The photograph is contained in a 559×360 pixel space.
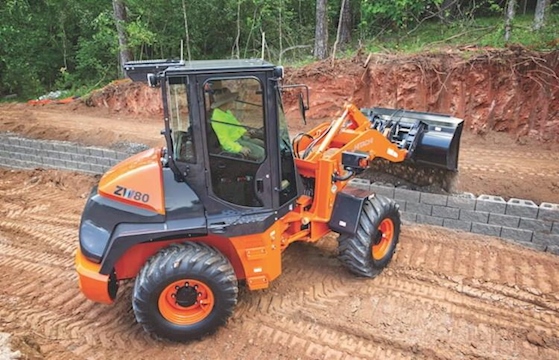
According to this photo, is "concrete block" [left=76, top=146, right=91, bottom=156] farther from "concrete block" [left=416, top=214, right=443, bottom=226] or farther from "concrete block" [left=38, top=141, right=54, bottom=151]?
"concrete block" [left=416, top=214, right=443, bottom=226]

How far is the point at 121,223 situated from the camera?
3.33 m

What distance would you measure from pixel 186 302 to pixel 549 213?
3968 millimetres

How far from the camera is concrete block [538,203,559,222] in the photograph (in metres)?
4.68

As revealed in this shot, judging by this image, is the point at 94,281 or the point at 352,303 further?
the point at 352,303

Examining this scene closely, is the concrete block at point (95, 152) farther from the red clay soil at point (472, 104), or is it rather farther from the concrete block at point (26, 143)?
the concrete block at point (26, 143)

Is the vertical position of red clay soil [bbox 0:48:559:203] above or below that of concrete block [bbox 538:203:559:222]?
above

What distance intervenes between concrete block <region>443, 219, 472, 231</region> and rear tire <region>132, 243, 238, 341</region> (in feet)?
10.1

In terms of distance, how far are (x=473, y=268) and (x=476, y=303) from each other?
0.64 m

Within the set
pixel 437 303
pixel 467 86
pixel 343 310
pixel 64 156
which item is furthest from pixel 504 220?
pixel 64 156

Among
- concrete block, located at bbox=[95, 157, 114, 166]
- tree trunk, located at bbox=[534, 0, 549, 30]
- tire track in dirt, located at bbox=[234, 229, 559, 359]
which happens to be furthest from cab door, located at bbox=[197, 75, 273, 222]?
tree trunk, located at bbox=[534, 0, 549, 30]

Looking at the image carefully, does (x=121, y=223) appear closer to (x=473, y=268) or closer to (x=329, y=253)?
(x=329, y=253)

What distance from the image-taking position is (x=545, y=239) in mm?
4746

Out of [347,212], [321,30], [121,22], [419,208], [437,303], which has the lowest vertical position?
[437,303]

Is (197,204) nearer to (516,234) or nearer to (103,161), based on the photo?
(516,234)
